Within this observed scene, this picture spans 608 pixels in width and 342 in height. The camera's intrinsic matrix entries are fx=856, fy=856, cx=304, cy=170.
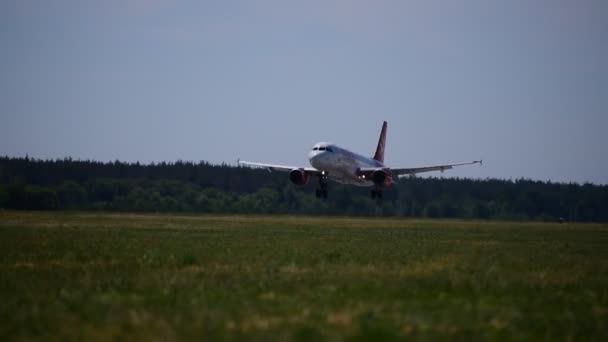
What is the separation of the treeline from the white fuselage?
Answer: 24.2m

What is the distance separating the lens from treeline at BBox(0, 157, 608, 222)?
9088 cm

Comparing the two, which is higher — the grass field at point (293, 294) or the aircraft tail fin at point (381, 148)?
the aircraft tail fin at point (381, 148)

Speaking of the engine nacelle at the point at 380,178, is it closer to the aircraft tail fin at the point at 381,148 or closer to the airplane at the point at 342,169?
the airplane at the point at 342,169

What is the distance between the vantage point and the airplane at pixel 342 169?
60.7m

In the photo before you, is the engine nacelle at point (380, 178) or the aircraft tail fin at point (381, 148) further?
the aircraft tail fin at point (381, 148)

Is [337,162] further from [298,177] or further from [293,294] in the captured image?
[293,294]

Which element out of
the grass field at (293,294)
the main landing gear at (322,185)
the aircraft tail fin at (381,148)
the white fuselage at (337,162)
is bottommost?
the grass field at (293,294)

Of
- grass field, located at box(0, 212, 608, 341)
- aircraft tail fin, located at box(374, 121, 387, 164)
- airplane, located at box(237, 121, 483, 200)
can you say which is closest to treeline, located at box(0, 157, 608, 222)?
aircraft tail fin, located at box(374, 121, 387, 164)

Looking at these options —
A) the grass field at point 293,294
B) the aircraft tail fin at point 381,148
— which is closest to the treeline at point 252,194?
the aircraft tail fin at point 381,148

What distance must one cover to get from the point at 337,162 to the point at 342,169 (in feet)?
3.64

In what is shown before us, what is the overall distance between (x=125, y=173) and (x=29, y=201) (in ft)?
157

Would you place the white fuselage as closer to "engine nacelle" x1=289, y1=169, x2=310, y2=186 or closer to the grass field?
"engine nacelle" x1=289, y1=169, x2=310, y2=186

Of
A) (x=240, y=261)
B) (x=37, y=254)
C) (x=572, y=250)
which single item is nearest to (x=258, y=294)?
(x=240, y=261)

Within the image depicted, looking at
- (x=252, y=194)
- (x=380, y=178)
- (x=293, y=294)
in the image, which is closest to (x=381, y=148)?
(x=380, y=178)
